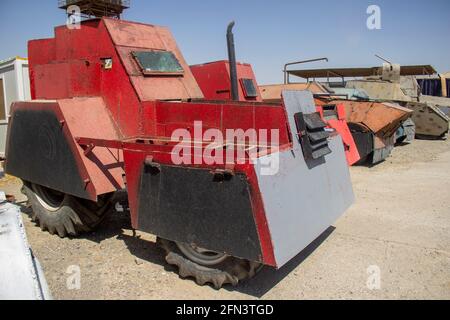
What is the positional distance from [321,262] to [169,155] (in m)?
1.62

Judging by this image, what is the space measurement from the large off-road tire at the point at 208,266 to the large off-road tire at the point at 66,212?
983 mm

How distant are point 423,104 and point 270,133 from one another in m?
10.7

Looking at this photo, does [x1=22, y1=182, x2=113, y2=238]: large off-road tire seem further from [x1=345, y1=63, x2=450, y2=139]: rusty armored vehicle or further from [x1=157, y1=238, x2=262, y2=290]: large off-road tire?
[x1=345, y1=63, x2=450, y2=139]: rusty armored vehicle

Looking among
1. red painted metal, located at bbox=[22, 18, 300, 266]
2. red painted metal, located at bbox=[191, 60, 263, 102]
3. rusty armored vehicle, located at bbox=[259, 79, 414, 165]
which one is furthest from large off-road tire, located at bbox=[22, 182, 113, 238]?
rusty armored vehicle, located at bbox=[259, 79, 414, 165]

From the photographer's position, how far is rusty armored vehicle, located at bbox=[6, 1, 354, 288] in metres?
2.76

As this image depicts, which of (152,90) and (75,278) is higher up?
(152,90)

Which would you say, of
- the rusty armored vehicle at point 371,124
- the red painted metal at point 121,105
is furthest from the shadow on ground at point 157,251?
the rusty armored vehicle at point 371,124

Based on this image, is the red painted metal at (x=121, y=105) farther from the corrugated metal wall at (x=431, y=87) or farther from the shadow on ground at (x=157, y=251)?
the corrugated metal wall at (x=431, y=87)

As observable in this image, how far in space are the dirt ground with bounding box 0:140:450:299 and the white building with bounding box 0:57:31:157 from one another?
175 inches

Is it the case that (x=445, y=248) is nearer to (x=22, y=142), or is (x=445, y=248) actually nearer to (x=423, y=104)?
(x=22, y=142)

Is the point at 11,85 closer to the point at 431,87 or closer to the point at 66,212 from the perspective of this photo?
the point at 66,212

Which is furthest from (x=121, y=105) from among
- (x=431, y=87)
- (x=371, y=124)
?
(x=431, y=87)

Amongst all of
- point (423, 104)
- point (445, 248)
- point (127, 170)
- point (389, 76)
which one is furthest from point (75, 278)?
point (389, 76)

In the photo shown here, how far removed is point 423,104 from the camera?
12.3 m
